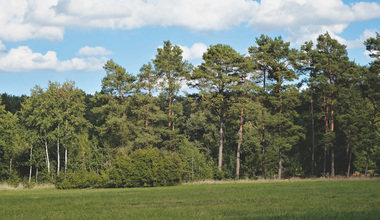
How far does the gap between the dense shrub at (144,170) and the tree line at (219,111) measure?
2.27 metres

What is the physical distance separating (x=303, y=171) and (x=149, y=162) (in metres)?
27.1

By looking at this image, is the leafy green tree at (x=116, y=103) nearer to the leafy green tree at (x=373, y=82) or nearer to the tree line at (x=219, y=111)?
the tree line at (x=219, y=111)

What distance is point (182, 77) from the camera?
52.0m

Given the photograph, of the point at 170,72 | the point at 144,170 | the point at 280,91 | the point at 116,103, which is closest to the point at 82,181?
the point at 144,170

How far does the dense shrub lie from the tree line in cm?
227

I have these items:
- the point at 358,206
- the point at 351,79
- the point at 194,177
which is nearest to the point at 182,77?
the point at 194,177

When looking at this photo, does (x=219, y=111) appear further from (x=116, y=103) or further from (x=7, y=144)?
(x=7, y=144)

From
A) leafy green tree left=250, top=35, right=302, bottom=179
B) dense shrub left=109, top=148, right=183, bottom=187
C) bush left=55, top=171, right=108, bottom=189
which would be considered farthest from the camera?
leafy green tree left=250, top=35, right=302, bottom=179

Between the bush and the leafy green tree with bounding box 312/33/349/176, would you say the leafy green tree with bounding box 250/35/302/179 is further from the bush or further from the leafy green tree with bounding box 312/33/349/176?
the bush

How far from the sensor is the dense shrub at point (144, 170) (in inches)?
1577

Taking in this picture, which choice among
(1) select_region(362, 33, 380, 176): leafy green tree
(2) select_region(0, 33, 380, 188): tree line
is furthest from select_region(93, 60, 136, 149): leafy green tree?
(1) select_region(362, 33, 380, 176): leafy green tree

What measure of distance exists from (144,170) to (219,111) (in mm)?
14514

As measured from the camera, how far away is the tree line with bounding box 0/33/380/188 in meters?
47.2

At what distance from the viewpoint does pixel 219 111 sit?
5059cm
